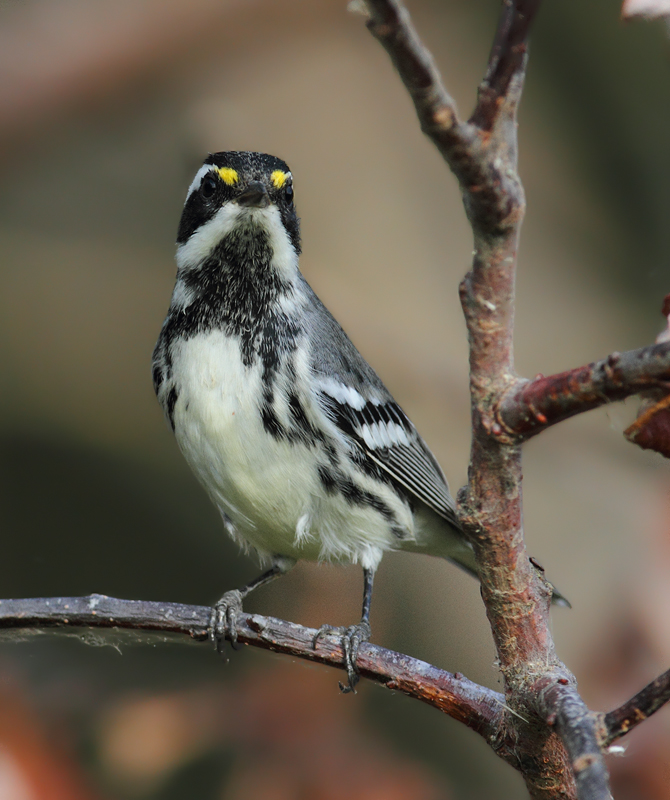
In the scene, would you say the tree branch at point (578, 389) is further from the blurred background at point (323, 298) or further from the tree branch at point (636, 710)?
the blurred background at point (323, 298)

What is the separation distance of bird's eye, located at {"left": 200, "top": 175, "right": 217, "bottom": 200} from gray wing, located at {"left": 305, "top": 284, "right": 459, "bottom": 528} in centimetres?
35

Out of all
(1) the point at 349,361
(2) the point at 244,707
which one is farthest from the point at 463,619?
(1) the point at 349,361

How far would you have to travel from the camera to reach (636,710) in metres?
0.86

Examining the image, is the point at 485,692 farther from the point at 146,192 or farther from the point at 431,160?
the point at 431,160

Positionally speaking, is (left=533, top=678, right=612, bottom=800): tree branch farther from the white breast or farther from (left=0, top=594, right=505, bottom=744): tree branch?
the white breast

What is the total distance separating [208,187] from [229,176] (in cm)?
10

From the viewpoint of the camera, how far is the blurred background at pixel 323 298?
283 cm

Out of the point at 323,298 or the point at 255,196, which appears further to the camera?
the point at 323,298

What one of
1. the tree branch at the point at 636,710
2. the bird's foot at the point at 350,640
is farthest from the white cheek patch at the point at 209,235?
the tree branch at the point at 636,710

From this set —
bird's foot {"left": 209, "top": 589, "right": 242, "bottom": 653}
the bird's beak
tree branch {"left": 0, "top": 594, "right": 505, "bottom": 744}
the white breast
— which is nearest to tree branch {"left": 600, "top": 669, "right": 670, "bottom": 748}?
tree branch {"left": 0, "top": 594, "right": 505, "bottom": 744}

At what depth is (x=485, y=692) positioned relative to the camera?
51.8 inches

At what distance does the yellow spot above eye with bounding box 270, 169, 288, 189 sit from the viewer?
2.02 m

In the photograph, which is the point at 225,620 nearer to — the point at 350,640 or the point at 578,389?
the point at 350,640

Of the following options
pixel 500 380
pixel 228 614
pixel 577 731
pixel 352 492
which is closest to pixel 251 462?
pixel 352 492
